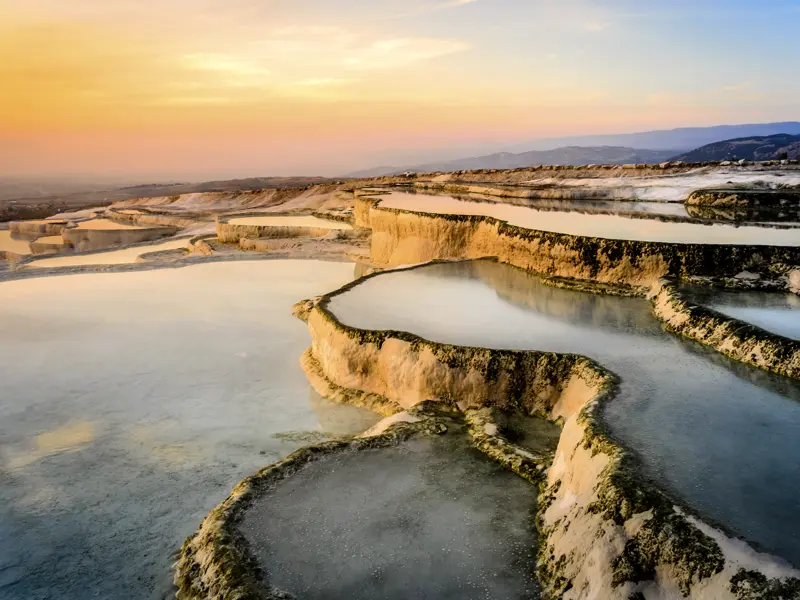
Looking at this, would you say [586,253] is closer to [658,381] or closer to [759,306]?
[759,306]

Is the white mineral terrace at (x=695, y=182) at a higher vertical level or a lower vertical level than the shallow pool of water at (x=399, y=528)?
higher

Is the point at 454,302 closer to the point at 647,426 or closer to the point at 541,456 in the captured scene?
the point at 541,456

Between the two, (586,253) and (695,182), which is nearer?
(586,253)

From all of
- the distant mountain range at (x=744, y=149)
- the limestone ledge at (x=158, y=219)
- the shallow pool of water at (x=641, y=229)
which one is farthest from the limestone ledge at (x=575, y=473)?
the distant mountain range at (x=744, y=149)

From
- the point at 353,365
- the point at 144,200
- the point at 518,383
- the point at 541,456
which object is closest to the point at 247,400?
the point at 353,365

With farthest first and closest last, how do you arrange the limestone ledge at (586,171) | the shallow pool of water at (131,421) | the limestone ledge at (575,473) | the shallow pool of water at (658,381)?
the limestone ledge at (586,171)
the shallow pool of water at (131,421)
the shallow pool of water at (658,381)
the limestone ledge at (575,473)

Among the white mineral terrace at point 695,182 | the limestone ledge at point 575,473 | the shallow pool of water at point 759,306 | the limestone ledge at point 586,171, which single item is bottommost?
the limestone ledge at point 575,473

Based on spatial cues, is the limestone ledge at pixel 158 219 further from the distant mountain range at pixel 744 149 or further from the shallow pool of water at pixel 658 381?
the distant mountain range at pixel 744 149

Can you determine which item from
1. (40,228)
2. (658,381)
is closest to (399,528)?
(658,381)
